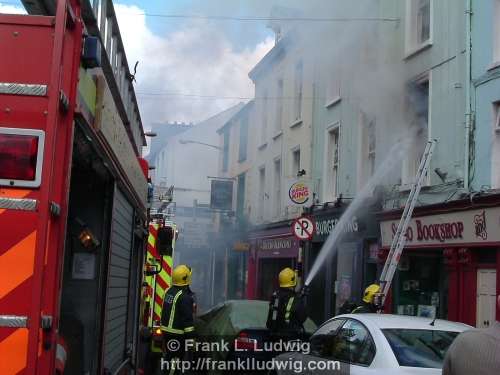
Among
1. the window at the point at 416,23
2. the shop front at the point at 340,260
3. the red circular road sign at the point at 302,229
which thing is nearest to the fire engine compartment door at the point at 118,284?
the red circular road sign at the point at 302,229

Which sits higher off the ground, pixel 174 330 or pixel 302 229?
pixel 302 229

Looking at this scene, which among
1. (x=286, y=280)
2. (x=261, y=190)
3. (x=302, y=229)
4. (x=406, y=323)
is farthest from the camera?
(x=261, y=190)

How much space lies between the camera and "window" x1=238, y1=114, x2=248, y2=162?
96.6ft

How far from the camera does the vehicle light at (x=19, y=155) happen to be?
2367 mm

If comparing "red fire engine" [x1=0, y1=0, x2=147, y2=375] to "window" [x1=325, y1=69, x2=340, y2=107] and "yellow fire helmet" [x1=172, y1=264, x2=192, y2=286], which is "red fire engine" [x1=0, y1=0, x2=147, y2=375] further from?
"window" [x1=325, y1=69, x2=340, y2=107]

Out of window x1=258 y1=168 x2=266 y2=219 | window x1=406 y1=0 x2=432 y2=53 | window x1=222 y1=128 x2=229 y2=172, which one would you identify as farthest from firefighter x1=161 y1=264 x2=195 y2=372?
window x1=222 y1=128 x2=229 y2=172

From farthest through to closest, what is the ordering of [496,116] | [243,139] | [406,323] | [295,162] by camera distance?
[243,139] < [295,162] < [496,116] < [406,323]

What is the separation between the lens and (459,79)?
12.1 metres

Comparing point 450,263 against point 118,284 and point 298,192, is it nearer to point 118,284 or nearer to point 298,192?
point 298,192

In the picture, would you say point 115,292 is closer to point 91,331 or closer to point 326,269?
point 91,331

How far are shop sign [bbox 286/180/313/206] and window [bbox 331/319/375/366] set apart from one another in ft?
38.8

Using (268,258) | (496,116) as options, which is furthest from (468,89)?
(268,258)

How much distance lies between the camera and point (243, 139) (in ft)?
99.2

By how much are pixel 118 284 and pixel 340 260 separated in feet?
43.9
